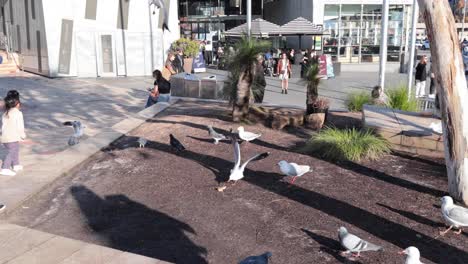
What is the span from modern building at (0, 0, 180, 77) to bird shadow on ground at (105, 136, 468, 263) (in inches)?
755

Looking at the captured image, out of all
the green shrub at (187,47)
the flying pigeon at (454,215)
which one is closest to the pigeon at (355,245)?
the flying pigeon at (454,215)

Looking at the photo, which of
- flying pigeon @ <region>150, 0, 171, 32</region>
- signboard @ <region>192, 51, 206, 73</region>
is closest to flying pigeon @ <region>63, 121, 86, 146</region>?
flying pigeon @ <region>150, 0, 171, 32</region>

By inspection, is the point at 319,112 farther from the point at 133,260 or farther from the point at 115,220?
the point at 133,260

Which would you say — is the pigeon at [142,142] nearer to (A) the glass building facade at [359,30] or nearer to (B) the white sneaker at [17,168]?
(B) the white sneaker at [17,168]

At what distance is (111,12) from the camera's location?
1009 inches

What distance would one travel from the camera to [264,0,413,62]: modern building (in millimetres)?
29609

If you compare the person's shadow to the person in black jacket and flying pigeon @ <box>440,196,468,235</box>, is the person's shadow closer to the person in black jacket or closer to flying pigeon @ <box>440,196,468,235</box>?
flying pigeon @ <box>440,196,468,235</box>

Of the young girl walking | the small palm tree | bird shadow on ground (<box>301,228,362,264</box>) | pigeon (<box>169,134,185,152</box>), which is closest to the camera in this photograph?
bird shadow on ground (<box>301,228,362,264</box>)

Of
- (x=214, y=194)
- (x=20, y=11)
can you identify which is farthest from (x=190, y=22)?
(x=214, y=194)

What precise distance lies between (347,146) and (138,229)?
138 inches

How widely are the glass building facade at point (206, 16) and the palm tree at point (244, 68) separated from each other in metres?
34.0

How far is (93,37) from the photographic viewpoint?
25062mm

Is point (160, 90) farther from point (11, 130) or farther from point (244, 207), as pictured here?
point (244, 207)

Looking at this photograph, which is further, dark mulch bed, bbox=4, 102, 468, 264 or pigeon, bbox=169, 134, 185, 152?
pigeon, bbox=169, 134, 185, 152
